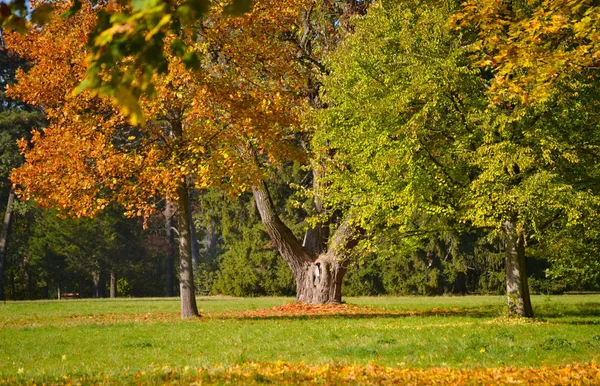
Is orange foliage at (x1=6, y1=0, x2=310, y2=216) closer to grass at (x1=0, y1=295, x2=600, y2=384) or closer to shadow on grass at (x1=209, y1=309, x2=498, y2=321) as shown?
grass at (x1=0, y1=295, x2=600, y2=384)

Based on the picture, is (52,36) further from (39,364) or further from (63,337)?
(39,364)

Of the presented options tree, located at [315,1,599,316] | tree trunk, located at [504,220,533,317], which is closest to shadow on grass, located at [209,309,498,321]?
tree trunk, located at [504,220,533,317]

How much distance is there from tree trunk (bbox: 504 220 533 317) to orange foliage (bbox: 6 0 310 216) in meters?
6.16

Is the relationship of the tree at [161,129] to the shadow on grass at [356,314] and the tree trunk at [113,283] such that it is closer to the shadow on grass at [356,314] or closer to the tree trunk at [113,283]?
the shadow on grass at [356,314]

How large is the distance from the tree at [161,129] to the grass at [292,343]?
3142 mm

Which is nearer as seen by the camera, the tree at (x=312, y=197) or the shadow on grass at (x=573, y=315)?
the shadow on grass at (x=573, y=315)

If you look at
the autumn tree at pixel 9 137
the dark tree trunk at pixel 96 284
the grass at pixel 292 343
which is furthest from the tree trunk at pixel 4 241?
the grass at pixel 292 343

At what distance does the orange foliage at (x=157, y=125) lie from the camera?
16172 millimetres

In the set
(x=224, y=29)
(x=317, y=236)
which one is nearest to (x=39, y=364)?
(x=224, y=29)

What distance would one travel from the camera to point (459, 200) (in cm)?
1545

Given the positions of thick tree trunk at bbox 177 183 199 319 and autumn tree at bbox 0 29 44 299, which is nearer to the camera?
thick tree trunk at bbox 177 183 199 319

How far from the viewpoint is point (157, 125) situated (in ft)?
61.8

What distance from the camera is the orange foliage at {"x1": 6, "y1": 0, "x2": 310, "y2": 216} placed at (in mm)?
16172

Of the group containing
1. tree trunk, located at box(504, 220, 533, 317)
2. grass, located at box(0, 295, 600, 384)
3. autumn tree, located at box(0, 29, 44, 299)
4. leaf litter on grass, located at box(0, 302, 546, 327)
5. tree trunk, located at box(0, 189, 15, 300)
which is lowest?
grass, located at box(0, 295, 600, 384)
